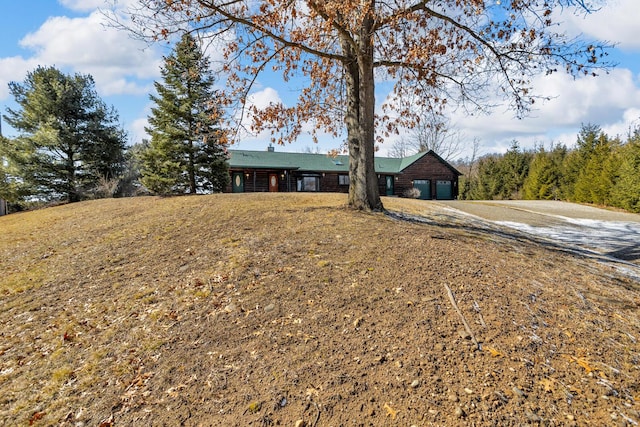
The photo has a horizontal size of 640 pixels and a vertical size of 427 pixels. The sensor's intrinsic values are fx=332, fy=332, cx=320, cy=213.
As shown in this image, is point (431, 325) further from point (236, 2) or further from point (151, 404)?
point (236, 2)

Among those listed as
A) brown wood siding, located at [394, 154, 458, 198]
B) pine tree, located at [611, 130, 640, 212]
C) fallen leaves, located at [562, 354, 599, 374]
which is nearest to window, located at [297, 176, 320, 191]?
brown wood siding, located at [394, 154, 458, 198]

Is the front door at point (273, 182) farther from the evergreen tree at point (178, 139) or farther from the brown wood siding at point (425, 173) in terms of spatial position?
the brown wood siding at point (425, 173)

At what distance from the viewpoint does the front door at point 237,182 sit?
76.2ft

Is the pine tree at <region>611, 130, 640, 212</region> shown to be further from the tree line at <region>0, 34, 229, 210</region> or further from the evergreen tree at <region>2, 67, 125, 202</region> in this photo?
the evergreen tree at <region>2, 67, 125, 202</region>

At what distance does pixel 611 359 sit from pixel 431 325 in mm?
1495

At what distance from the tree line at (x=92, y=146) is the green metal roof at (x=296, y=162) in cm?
631

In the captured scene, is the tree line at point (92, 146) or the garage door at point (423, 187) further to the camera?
the garage door at point (423, 187)

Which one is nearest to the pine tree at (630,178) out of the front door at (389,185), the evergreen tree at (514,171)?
the evergreen tree at (514,171)

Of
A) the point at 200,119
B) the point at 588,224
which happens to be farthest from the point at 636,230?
the point at 200,119

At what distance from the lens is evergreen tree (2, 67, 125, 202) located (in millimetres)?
16375

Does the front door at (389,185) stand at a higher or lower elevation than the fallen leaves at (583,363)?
higher

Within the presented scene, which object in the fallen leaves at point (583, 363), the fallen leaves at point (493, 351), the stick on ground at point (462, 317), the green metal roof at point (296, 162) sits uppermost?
the green metal roof at point (296, 162)

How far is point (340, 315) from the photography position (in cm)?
332

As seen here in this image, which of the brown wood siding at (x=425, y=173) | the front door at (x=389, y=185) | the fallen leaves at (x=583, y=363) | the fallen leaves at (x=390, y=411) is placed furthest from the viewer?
the brown wood siding at (x=425, y=173)
